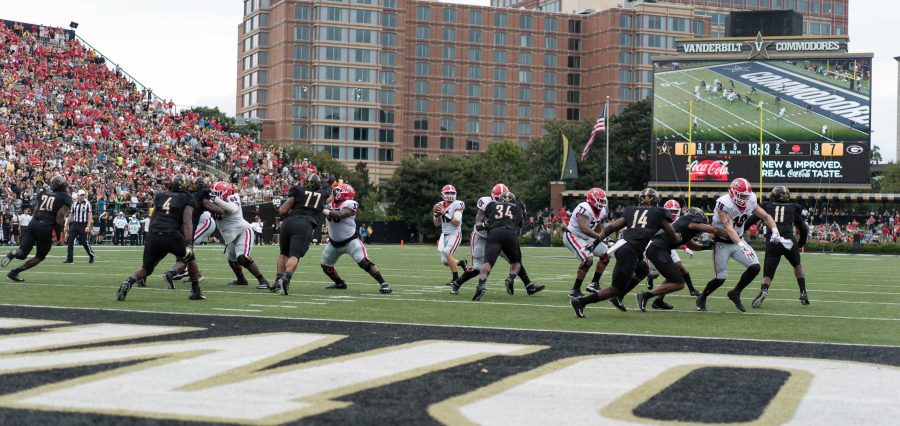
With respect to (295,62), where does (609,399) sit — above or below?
below

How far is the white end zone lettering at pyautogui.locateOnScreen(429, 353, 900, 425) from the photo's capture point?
6.13m

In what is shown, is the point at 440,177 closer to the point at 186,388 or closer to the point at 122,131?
the point at 122,131

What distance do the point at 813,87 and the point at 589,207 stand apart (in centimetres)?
4364

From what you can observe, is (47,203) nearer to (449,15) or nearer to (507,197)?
(507,197)

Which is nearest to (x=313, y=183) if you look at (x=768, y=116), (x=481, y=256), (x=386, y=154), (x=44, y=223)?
(x=481, y=256)

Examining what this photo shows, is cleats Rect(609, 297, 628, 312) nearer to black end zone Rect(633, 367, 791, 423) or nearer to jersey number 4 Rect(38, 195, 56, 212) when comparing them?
black end zone Rect(633, 367, 791, 423)

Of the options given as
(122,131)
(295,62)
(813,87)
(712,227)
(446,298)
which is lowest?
(446,298)

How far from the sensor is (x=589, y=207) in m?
15.7

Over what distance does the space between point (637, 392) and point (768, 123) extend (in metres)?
51.2

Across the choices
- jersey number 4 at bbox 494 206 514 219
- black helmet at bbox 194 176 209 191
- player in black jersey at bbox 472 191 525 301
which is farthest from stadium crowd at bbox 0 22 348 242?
jersey number 4 at bbox 494 206 514 219

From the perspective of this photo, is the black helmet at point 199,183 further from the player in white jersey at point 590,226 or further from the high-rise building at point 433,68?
the high-rise building at point 433,68

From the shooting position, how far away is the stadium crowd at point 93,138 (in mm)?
39531

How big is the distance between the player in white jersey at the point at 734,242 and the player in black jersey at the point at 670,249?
27 centimetres

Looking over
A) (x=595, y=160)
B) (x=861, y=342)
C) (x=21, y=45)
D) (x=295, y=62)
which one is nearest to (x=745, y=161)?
(x=595, y=160)
